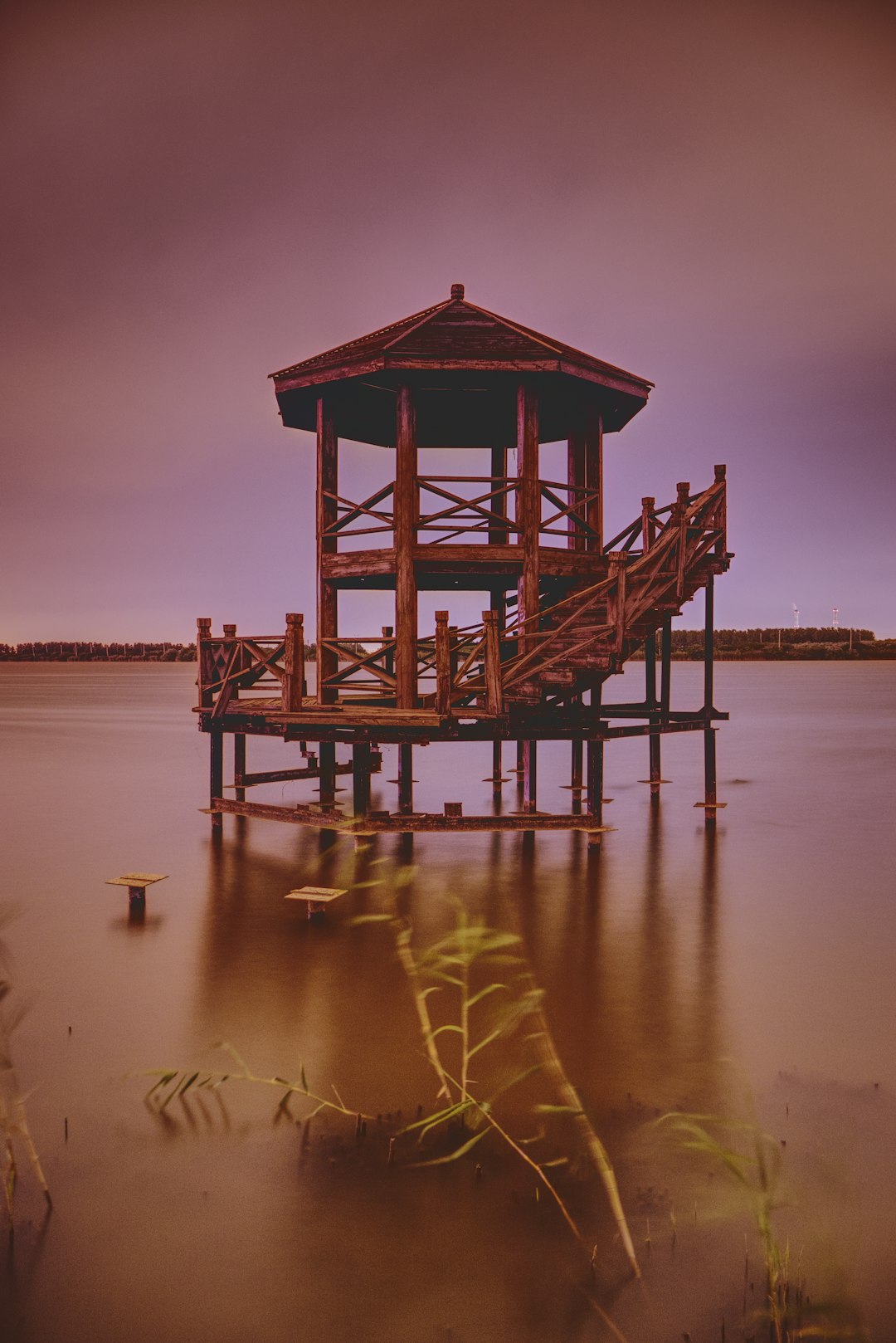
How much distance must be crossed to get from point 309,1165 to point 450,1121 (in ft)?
3.22

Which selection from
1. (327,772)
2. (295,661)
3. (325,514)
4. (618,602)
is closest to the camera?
(618,602)

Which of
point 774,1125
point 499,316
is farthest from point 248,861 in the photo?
point 774,1125

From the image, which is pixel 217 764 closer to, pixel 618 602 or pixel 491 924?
pixel 491 924

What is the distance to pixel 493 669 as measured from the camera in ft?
41.8

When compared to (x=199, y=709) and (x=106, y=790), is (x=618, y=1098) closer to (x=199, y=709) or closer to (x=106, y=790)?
(x=199, y=709)

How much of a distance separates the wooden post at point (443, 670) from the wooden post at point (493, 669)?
53cm

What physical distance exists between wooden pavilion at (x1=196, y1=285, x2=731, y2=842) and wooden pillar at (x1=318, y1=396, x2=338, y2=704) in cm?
3

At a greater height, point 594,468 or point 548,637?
point 594,468

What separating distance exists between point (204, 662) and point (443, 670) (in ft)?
18.2

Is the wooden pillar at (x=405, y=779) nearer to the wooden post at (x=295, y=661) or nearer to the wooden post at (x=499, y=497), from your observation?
the wooden post at (x=295, y=661)

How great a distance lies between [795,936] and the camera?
35.3ft

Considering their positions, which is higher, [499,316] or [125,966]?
[499,316]

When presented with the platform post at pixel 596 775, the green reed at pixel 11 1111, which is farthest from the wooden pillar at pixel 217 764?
the green reed at pixel 11 1111

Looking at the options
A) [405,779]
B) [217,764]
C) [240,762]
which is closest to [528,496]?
[405,779]
